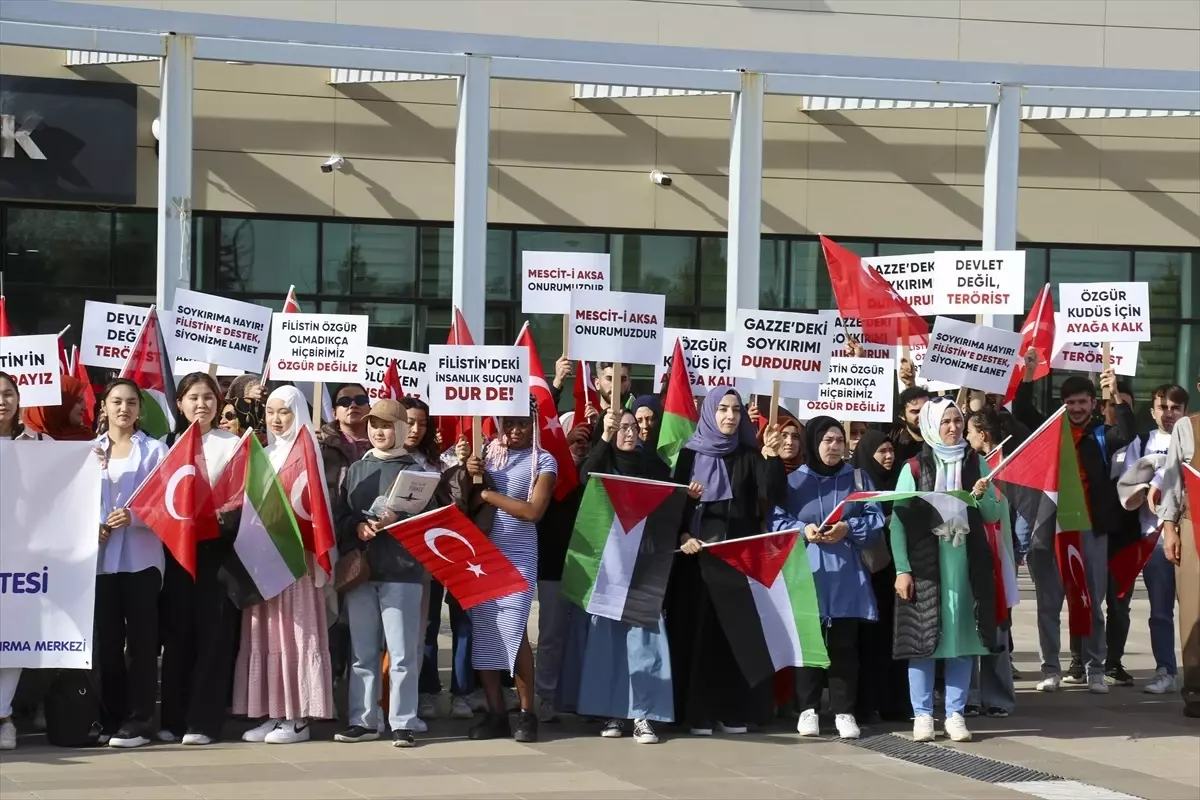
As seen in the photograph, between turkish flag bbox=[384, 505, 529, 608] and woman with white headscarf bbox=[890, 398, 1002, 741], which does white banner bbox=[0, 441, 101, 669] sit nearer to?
turkish flag bbox=[384, 505, 529, 608]

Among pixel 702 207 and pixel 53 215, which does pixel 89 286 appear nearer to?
pixel 53 215

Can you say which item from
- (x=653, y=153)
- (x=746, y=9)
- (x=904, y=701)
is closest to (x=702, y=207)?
(x=653, y=153)

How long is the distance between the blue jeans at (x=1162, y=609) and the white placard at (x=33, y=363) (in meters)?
7.13

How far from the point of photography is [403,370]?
43.0 ft

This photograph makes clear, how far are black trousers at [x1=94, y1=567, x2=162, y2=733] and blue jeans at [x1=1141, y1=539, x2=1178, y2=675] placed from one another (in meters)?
6.59

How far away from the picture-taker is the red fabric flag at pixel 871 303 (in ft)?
42.7

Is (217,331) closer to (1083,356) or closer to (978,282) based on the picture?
(978,282)

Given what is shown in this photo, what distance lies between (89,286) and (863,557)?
13138 mm

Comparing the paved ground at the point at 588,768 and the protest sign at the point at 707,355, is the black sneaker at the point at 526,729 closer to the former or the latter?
the paved ground at the point at 588,768

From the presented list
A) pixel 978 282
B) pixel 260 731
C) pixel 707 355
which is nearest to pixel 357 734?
pixel 260 731

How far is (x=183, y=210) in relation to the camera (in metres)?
18.5

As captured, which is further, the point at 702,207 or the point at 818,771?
the point at 702,207

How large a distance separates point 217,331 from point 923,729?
5465 mm

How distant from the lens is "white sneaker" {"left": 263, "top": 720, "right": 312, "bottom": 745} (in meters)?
9.26
